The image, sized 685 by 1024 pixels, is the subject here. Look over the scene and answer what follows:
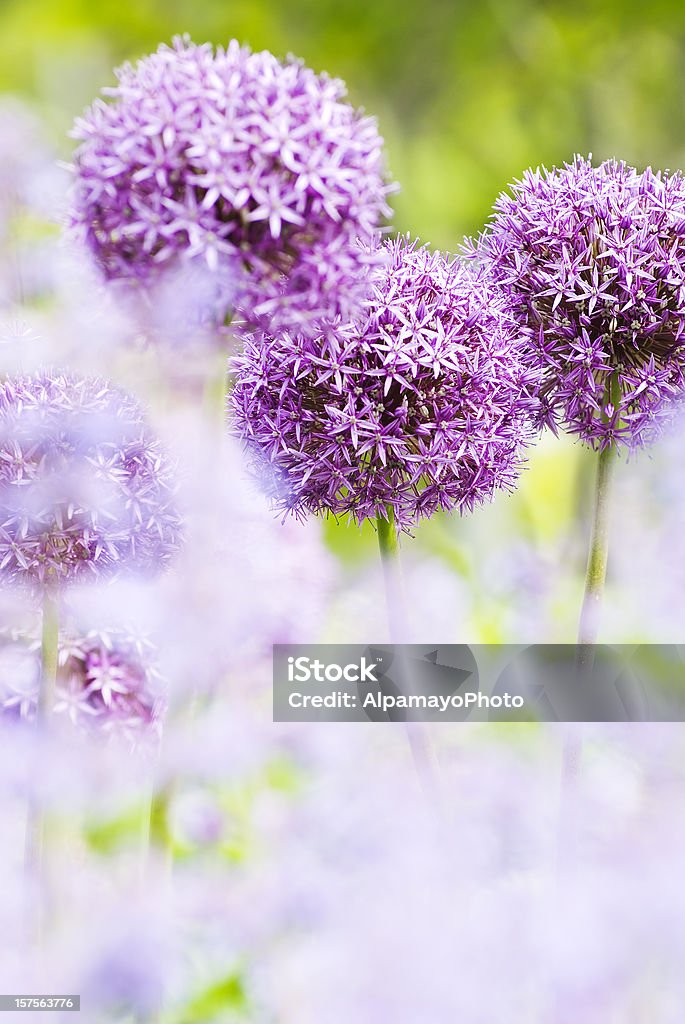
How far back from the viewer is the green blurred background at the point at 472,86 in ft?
2.36

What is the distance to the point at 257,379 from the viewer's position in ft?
1.20

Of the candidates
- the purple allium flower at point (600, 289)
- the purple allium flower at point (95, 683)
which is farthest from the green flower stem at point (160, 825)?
the purple allium flower at point (600, 289)

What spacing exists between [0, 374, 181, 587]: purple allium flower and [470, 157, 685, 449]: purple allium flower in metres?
0.18

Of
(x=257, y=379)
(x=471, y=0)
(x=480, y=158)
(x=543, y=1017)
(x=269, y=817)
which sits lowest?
(x=543, y=1017)

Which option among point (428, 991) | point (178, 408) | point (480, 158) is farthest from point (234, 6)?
point (428, 991)

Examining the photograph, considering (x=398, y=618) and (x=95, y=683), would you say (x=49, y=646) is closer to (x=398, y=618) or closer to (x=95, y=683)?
(x=95, y=683)

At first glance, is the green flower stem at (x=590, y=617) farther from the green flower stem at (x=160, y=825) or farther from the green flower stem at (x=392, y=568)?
the green flower stem at (x=160, y=825)

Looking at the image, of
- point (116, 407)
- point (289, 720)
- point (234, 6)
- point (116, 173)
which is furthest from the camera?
point (234, 6)

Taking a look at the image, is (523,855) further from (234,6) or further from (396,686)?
(234,6)

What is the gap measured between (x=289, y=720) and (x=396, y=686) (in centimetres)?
7

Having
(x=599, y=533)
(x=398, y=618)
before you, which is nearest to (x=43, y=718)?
(x=398, y=618)

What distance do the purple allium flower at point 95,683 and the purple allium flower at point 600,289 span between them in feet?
0.74

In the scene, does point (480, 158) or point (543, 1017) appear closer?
point (543, 1017)

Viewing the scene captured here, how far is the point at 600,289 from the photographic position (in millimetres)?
386
